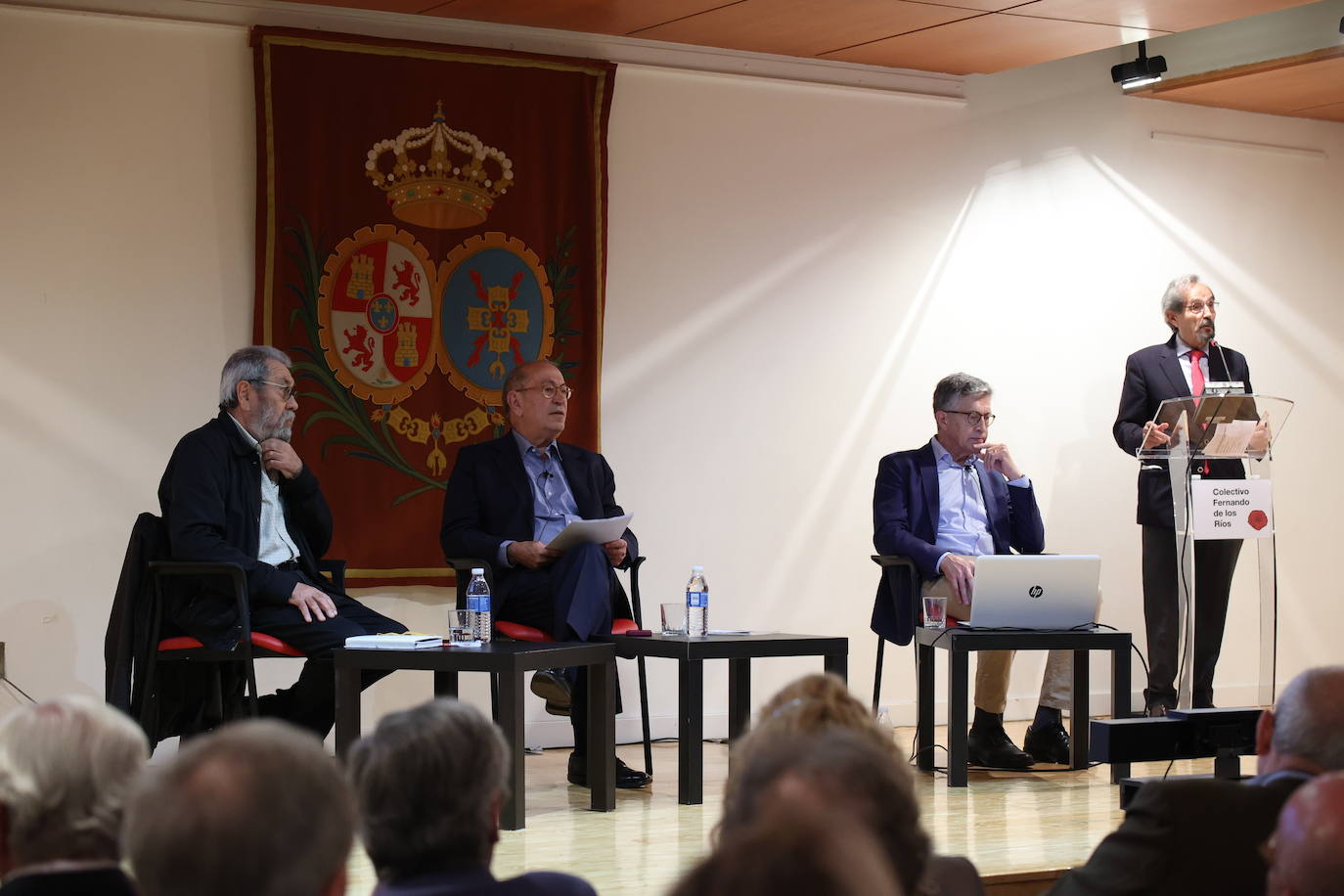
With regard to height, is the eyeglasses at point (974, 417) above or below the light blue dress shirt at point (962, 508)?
above

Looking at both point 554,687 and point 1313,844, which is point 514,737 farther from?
point 1313,844

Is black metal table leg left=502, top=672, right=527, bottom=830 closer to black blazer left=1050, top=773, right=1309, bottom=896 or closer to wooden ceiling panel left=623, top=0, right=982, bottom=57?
black blazer left=1050, top=773, right=1309, bottom=896

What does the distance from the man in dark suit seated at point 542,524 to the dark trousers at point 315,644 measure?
1.34 feet

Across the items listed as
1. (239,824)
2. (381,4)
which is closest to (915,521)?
(381,4)

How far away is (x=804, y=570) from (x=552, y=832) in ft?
8.39

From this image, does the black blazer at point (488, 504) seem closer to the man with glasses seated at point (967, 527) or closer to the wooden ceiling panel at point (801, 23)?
the man with glasses seated at point (967, 527)

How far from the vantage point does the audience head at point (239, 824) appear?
1.31m

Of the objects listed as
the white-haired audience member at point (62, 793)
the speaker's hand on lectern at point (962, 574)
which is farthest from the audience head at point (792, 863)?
the speaker's hand on lectern at point (962, 574)

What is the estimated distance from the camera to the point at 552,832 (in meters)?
4.02

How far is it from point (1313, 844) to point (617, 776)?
3.61 m

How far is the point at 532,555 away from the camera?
487 centimetres

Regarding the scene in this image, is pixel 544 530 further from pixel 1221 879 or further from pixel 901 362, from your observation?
pixel 1221 879

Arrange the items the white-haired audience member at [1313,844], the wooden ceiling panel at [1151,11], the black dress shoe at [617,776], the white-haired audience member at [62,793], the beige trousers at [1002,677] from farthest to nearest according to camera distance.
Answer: the wooden ceiling panel at [1151,11]
the beige trousers at [1002,677]
the black dress shoe at [617,776]
the white-haired audience member at [62,793]
the white-haired audience member at [1313,844]

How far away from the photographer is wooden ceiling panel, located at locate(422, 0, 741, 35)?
5438 mm
